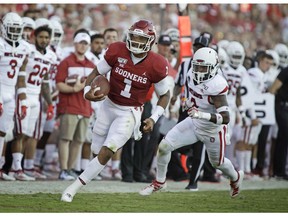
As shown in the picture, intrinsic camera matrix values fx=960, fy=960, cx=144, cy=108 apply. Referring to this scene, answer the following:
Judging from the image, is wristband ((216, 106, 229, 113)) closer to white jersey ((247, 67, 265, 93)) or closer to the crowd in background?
the crowd in background

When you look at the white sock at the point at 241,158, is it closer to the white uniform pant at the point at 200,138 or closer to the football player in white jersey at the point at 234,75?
the football player in white jersey at the point at 234,75

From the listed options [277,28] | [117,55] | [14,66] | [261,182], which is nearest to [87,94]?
[117,55]

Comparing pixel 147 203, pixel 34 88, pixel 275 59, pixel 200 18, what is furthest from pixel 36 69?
→ pixel 200 18

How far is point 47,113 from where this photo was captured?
495 inches

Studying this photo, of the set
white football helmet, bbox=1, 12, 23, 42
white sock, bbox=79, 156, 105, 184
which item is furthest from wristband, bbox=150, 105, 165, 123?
white football helmet, bbox=1, 12, 23, 42

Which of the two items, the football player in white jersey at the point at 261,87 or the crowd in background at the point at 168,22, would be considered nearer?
the crowd in background at the point at 168,22

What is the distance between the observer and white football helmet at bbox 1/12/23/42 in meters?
11.6

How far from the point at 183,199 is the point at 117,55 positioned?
1.92 m

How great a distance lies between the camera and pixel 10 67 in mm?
11633

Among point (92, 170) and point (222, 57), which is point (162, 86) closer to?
point (92, 170)

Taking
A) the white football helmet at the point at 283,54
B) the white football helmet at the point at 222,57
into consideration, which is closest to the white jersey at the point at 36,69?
the white football helmet at the point at 222,57

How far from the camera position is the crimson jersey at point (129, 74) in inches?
390

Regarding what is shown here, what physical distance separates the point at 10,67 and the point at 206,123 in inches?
102

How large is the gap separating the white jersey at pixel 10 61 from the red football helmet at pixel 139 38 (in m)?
2.21
